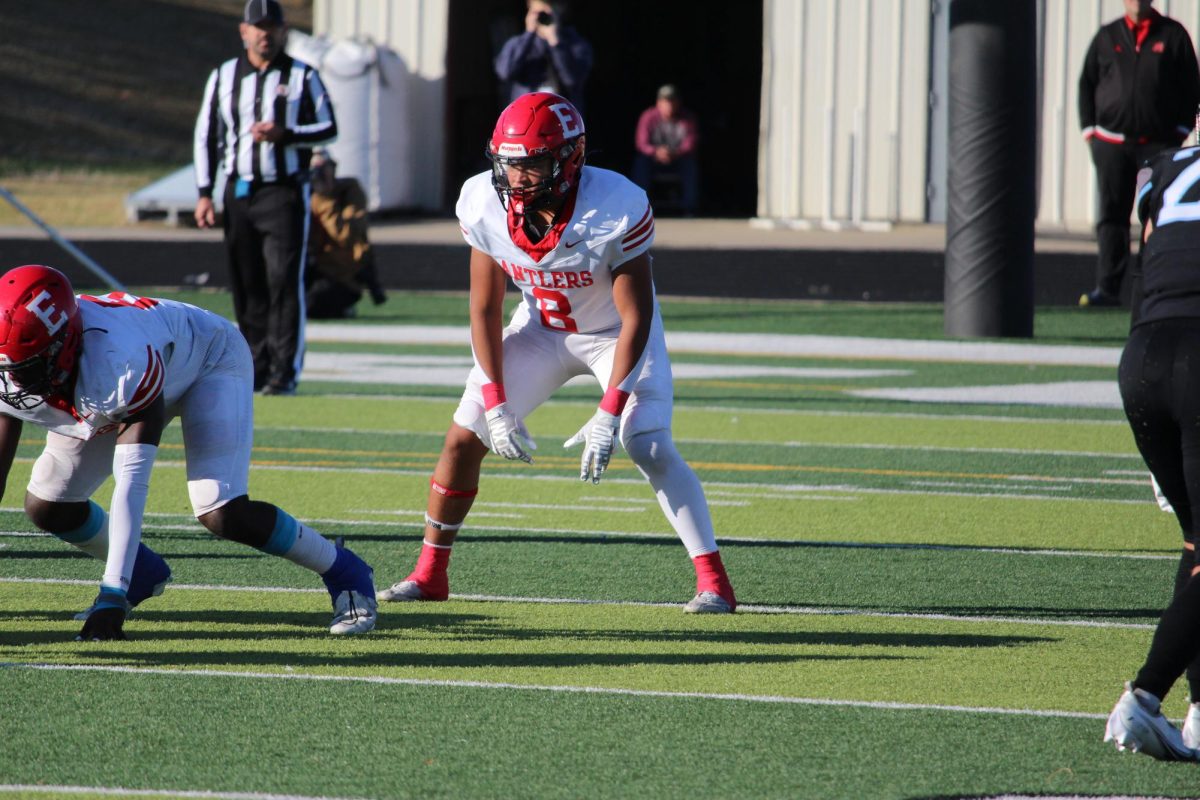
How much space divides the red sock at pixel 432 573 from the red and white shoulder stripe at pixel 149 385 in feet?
3.84

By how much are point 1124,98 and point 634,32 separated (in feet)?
53.8

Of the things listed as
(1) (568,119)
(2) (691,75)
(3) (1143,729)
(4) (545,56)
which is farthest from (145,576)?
(2) (691,75)

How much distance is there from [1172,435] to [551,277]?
201 centimetres

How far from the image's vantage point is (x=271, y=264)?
986 cm

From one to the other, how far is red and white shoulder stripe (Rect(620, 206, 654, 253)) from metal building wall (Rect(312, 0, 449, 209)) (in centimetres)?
1658

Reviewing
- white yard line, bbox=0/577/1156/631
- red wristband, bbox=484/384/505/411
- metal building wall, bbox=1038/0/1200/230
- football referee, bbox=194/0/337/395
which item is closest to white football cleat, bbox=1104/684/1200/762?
white yard line, bbox=0/577/1156/631

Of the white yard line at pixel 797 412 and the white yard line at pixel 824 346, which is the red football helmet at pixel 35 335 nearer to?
the white yard line at pixel 797 412

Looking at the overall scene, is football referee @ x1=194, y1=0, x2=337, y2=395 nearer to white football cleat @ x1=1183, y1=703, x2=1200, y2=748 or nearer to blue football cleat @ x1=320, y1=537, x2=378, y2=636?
blue football cleat @ x1=320, y1=537, x2=378, y2=636

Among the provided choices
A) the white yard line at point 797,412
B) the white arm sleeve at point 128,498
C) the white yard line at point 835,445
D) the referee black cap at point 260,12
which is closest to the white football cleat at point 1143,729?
the white arm sleeve at point 128,498

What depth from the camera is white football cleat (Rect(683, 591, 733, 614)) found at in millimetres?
5457

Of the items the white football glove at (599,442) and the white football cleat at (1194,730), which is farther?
the white football glove at (599,442)

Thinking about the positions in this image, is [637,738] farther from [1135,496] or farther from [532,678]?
[1135,496]

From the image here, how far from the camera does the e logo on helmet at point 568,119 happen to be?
5246 mm

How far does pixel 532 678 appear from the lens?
4.67 meters
